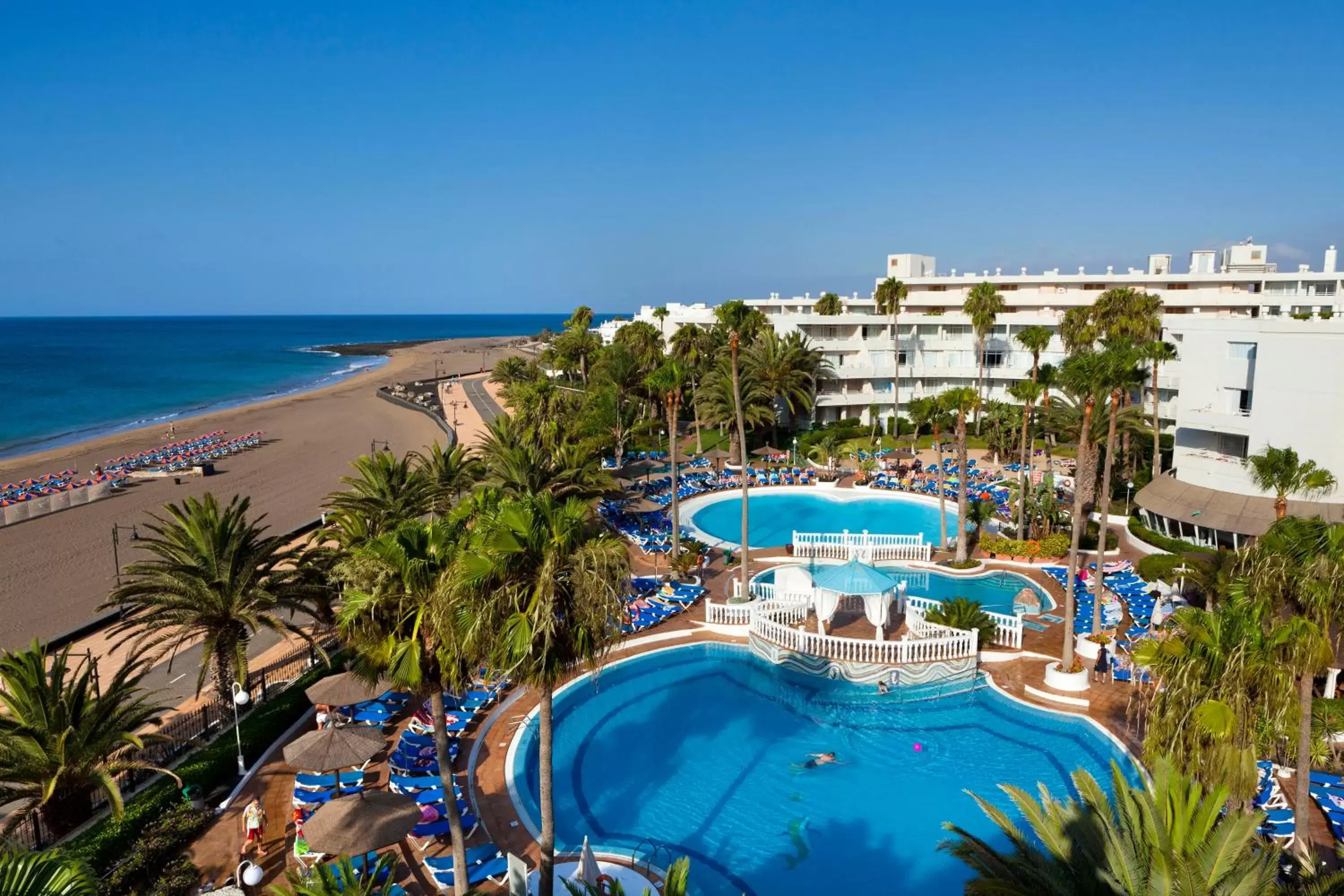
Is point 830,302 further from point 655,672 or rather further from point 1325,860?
point 1325,860

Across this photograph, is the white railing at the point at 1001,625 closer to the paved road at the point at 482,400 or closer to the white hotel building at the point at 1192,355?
the white hotel building at the point at 1192,355

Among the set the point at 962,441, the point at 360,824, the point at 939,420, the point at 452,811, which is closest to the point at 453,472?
the point at 360,824

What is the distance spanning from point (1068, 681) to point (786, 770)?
794 centimetres

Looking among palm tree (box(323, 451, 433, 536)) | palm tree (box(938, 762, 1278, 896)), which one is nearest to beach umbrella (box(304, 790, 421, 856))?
palm tree (box(938, 762, 1278, 896))

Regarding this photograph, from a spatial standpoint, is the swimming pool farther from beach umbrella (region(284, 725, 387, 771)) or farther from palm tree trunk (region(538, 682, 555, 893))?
palm tree trunk (region(538, 682, 555, 893))

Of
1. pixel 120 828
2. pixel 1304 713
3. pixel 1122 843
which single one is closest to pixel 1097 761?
pixel 1304 713

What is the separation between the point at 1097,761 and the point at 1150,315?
3604 cm

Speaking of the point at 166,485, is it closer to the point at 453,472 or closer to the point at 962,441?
the point at 453,472

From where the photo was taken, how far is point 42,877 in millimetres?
7242

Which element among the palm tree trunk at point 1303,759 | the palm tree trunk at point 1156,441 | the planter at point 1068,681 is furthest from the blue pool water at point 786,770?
the palm tree trunk at point 1156,441

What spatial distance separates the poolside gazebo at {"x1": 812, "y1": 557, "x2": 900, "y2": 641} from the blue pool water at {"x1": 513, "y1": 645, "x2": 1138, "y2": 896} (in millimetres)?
2074

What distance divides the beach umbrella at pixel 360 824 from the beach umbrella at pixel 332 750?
37.8 inches

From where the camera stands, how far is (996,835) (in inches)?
614

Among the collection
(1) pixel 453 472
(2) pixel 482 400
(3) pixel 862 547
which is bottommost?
(3) pixel 862 547
